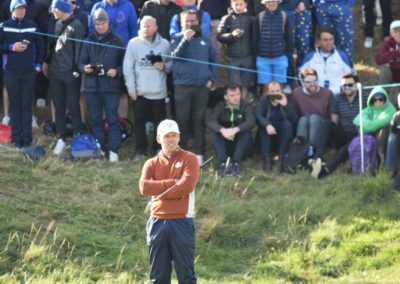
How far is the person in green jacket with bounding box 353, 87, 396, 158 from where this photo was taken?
51.2 ft

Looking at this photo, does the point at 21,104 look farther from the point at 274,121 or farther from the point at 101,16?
the point at 274,121

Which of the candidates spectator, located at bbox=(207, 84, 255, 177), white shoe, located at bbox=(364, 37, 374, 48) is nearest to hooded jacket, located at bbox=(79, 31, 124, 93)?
spectator, located at bbox=(207, 84, 255, 177)

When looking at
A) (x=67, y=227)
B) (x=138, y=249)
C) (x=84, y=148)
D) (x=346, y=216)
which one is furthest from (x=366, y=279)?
(x=84, y=148)

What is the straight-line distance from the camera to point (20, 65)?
1608cm

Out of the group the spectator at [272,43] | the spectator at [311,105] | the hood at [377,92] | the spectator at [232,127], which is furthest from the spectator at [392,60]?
the spectator at [232,127]

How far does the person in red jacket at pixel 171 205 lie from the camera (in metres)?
11.0

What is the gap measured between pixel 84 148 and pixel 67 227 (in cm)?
264

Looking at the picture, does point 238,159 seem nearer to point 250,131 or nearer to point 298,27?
point 250,131

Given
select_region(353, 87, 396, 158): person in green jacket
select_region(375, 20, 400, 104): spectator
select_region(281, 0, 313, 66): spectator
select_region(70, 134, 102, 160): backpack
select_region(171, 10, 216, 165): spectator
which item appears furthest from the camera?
select_region(281, 0, 313, 66): spectator

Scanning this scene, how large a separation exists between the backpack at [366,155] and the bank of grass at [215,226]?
0.25 meters

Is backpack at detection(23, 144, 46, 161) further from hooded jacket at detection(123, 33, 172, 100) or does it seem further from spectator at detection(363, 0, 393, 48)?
spectator at detection(363, 0, 393, 48)

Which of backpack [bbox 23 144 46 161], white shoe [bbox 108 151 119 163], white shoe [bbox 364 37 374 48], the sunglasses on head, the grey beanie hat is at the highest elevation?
the grey beanie hat

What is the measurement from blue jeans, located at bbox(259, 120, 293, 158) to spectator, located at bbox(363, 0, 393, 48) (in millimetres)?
4084

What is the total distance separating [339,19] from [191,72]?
295 centimetres
